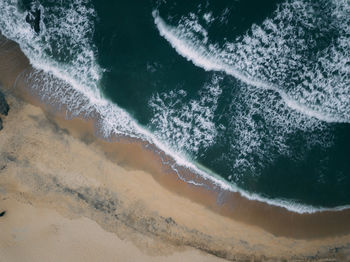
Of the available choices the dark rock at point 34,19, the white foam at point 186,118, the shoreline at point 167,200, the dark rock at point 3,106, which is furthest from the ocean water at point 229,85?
the dark rock at point 3,106

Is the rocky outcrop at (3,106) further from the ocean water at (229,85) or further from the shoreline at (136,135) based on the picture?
the ocean water at (229,85)

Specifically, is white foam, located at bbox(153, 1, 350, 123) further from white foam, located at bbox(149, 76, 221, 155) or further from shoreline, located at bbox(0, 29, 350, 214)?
shoreline, located at bbox(0, 29, 350, 214)

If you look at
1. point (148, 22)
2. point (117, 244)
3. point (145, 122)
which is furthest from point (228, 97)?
point (117, 244)

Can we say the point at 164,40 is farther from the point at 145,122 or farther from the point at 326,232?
the point at 326,232

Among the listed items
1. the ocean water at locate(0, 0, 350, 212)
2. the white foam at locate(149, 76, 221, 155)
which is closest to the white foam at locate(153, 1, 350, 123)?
the ocean water at locate(0, 0, 350, 212)

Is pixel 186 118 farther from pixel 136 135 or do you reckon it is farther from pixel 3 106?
pixel 3 106

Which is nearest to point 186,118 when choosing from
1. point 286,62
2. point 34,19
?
point 286,62
